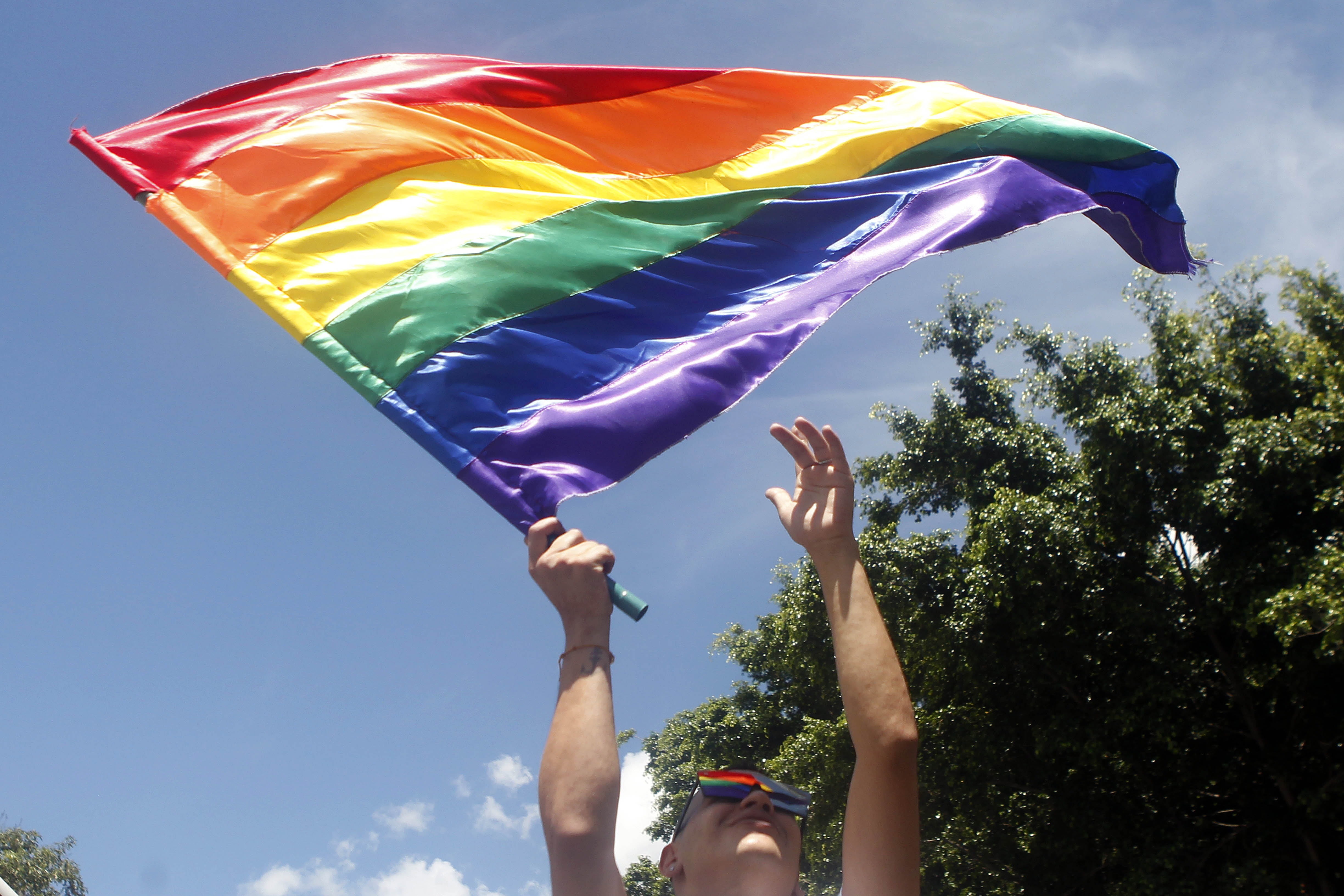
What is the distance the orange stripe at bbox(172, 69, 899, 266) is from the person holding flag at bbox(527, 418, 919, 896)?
1.97m

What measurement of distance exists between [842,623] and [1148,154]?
158 inches

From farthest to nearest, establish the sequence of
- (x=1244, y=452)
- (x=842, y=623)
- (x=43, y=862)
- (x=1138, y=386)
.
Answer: (x=43, y=862)
(x=1138, y=386)
(x=1244, y=452)
(x=842, y=623)

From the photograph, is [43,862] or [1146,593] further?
[43,862]

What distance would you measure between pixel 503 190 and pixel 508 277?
1.93ft

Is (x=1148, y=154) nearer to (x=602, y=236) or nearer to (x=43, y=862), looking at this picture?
(x=602, y=236)

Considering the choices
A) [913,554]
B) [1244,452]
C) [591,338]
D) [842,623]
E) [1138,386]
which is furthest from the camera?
[913,554]

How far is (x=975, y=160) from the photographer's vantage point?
14.8ft

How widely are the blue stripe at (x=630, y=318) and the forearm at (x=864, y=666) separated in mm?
1175

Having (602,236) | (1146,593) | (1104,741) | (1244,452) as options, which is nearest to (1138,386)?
(1244,452)

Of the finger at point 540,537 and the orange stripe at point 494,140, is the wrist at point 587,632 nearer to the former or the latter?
the finger at point 540,537

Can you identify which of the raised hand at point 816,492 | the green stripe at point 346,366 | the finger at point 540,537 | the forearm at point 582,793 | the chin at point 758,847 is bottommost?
the forearm at point 582,793

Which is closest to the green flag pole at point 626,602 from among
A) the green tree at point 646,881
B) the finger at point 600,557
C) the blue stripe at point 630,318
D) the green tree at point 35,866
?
the finger at point 600,557

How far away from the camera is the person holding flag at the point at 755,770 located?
1669 mm

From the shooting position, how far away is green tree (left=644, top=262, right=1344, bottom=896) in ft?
32.3
